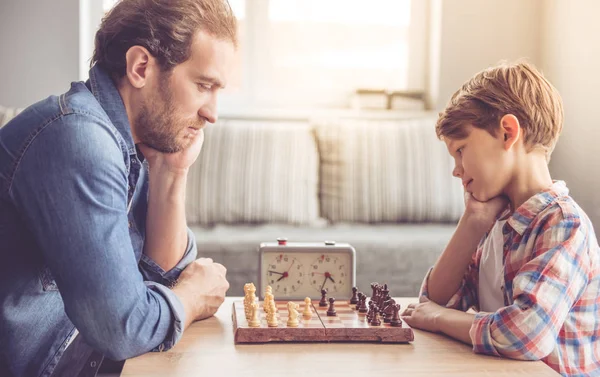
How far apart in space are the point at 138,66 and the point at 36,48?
2.86 meters

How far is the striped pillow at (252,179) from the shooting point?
3846 millimetres

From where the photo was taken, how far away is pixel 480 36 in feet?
14.5

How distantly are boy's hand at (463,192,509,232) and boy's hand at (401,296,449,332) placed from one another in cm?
24

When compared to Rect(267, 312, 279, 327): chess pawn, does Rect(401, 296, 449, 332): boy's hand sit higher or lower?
lower

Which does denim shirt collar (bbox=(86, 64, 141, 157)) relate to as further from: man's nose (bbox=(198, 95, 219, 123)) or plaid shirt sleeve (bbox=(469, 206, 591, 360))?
plaid shirt sleeve (bbox=(469, 206, 591, 360))

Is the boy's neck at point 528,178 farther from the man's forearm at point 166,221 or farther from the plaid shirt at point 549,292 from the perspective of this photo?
the man's forearm at point 166,221

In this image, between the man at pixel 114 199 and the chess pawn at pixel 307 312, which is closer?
the man at pixel 114 199

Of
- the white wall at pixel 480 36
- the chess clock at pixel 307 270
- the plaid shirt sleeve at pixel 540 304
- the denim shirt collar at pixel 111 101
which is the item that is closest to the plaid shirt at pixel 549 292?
the plaid shirt sleeve at pixel 540 304

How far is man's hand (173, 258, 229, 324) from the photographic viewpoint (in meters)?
1.57

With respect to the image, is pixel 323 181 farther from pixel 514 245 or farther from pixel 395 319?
pixel 395 319

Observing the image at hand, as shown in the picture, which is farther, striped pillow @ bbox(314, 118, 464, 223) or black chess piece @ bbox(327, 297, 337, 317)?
striped pillow @ bbox(314, 118, 464, 223)

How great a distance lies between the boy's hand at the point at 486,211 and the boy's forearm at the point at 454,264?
14 millimetres

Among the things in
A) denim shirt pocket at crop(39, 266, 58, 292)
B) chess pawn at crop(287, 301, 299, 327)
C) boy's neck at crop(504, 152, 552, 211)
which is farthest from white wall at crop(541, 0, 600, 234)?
denim shirt pocket at crop(39, 266, 58, 292)

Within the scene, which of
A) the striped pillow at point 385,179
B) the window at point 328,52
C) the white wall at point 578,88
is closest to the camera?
the white wall at point 578,88
